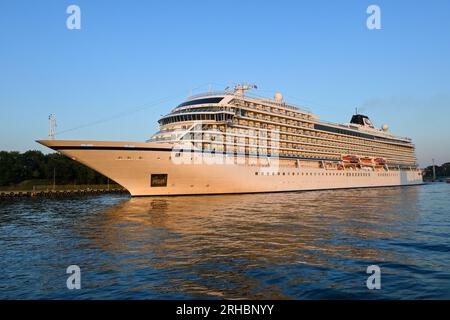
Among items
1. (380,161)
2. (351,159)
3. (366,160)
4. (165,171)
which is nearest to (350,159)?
(351,159)

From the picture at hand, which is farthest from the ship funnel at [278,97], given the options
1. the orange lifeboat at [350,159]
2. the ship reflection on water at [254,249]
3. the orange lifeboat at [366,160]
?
the ship reflection on water at [254,249]

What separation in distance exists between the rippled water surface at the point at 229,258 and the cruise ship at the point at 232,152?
13756mm

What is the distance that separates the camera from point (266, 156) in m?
45.1

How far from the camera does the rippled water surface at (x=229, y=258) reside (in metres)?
9.05

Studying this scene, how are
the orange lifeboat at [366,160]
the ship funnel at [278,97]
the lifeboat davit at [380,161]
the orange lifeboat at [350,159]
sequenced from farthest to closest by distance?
the lifeboat davit at [380,161], the orange lifeboat at [366,160], the orange lifeboat at [350,159], the ship funnel at [278,97]

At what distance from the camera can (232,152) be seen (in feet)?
133

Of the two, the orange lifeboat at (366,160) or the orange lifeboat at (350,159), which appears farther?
the orange lifeboat at (366,160)

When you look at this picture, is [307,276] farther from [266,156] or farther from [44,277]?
[266,156]

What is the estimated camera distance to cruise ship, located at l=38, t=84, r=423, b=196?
34906mm

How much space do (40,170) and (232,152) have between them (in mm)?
75561

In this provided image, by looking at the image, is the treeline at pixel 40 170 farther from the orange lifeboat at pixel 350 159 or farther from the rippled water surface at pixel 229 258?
the rippled water surface at pixel 229 258

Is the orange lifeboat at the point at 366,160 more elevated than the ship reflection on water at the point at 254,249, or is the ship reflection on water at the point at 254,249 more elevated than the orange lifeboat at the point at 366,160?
the orange lifeboat at the point at 366,160

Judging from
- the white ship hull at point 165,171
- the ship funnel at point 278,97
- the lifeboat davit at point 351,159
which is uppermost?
the ship funnel at point 278,97

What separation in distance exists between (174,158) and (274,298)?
28718 millimetres
